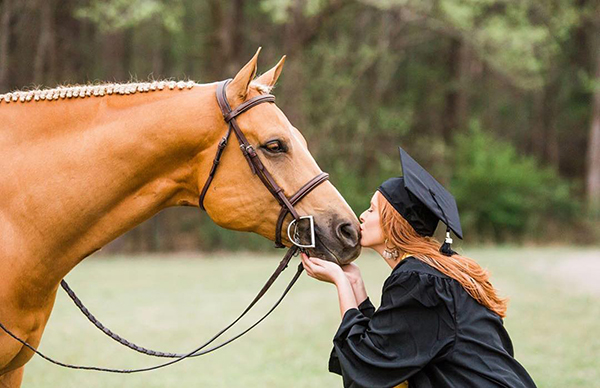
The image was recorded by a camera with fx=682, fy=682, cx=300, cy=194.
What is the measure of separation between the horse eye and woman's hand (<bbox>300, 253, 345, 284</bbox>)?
0.51 m

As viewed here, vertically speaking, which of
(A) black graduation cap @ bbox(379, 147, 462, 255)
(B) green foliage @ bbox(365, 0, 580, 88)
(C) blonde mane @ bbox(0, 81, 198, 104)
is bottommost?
(A) black graduation cap @ bbox(379, 147, 462, 255)

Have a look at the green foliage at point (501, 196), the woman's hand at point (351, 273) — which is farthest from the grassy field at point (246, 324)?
the green foliage at point (501, 196)

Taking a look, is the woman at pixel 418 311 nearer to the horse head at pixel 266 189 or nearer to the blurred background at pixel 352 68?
Answer: the horse head at pixel 266 189

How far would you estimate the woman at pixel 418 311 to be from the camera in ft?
9.87

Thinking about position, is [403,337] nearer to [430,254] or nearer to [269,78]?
[430,254]

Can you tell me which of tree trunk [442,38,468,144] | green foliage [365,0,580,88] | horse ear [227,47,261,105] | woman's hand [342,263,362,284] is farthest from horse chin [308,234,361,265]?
tree trunk [442,38,468,144]

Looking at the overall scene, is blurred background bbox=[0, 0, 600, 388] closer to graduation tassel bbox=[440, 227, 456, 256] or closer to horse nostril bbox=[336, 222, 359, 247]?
graduation tassel bbox=[440, 227, 456, 256]

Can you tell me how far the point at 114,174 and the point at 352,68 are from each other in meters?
20.7

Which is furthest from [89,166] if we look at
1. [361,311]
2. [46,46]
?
[46,46]

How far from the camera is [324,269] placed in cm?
318

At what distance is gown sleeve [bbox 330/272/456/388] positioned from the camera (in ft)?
9.79

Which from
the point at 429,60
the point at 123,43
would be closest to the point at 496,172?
the point at 429,60

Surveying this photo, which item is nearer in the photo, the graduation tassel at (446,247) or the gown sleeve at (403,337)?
the gown sleeve at (403,337)

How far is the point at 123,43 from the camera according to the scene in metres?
26.8
